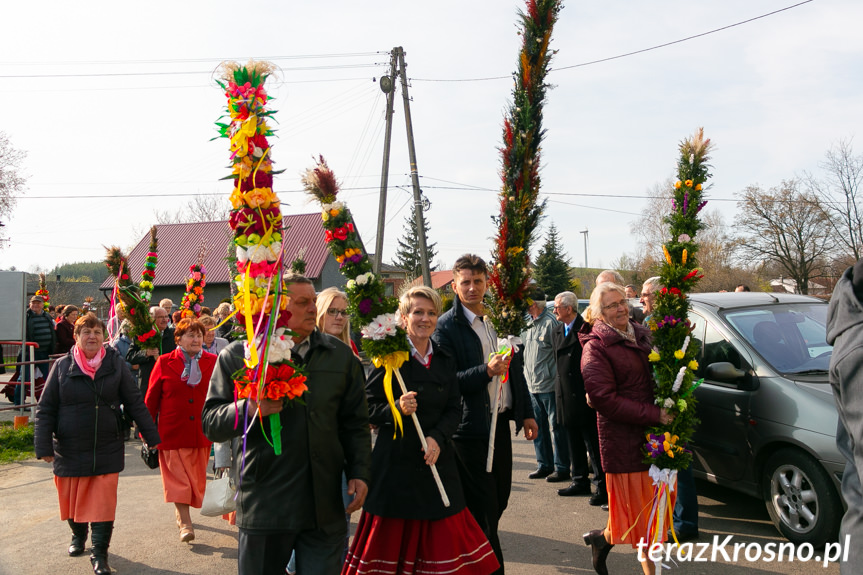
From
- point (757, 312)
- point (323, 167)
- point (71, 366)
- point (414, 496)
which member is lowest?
point (414, 496)

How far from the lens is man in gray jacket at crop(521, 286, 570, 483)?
800cm

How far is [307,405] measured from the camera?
11.4 feet

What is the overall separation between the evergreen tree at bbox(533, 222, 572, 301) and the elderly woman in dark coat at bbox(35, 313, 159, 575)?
1313 inches

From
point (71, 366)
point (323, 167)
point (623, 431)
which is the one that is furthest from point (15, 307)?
point (623, 431)

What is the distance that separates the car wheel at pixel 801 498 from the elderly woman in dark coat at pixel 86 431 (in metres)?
5.37

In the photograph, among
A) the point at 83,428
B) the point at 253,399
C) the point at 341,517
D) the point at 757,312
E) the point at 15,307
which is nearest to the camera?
the point at 253,399

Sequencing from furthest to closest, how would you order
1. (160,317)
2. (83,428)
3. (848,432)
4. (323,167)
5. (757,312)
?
(160,317) → (757,312) → (83,428) → (323,167) → (848,432)

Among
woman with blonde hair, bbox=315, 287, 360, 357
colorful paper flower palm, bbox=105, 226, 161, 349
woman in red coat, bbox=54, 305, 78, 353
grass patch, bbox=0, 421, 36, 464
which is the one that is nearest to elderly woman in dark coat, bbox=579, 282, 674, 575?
woman with blonde hair, bbox=315, 287, 360, 357

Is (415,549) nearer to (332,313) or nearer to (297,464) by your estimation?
(297,464)

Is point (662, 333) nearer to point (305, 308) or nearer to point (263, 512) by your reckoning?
point (305, 308)

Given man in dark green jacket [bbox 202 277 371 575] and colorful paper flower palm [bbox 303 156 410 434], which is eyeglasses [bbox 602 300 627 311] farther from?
man in dark green jacket [bbox 202 277 371 575]

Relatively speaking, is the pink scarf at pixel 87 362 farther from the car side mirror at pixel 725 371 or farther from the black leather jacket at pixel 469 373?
the car side mirror at pixel 725 371

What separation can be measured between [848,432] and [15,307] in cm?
1323

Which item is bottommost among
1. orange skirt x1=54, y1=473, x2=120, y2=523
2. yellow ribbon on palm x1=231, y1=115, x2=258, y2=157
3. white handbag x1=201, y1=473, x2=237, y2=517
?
orange skirt x1=54, y1=473, x2=120, y2=523
